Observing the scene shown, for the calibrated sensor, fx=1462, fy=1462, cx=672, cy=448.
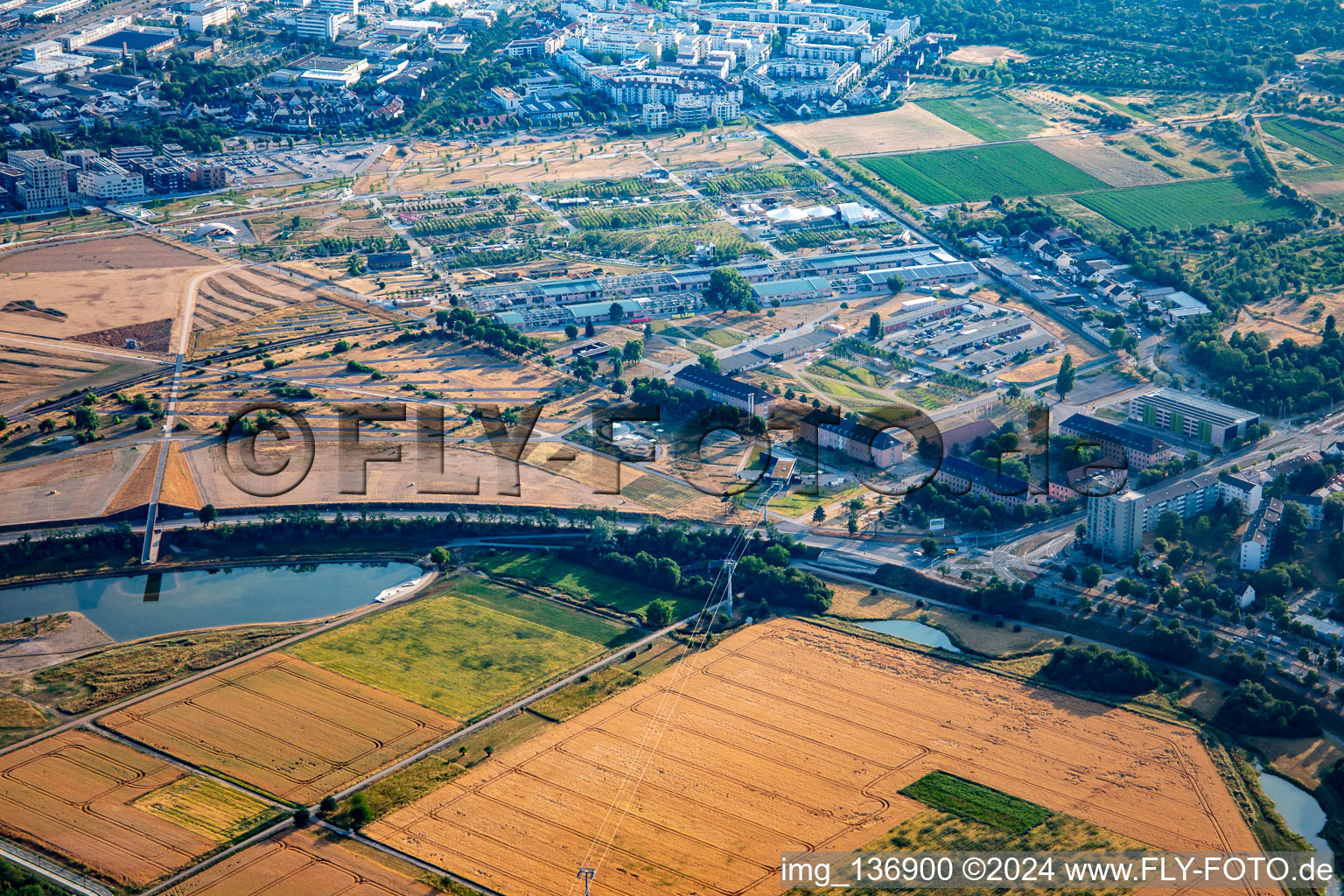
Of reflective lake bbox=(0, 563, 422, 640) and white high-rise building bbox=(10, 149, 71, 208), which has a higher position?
white high-rise building bbox=(10, 149, 71, 208)

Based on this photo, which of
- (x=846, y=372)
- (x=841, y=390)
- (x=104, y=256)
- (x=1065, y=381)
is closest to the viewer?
(x=1065, y=381)

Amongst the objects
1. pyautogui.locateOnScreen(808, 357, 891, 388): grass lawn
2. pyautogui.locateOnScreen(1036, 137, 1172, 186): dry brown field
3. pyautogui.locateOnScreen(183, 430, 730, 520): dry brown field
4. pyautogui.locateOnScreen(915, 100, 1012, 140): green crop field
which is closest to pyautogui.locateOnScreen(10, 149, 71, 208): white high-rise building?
pyautogui.locateOnScreen(183, 430, 730, 520): dry brown field

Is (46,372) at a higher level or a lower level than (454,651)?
higher

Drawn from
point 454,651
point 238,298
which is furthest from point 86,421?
point 454,651

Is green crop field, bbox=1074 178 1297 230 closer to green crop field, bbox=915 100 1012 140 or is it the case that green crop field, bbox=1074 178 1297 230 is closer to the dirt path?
green crop field, bbox=915 100 1012 140

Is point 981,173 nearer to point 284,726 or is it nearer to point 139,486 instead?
point 139,486

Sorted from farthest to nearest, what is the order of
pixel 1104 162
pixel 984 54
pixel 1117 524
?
pixel 984 54
pixel 1104 162
pixel 1117 524

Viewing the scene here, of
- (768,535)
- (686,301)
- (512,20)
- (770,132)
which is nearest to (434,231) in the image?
(686,301)
